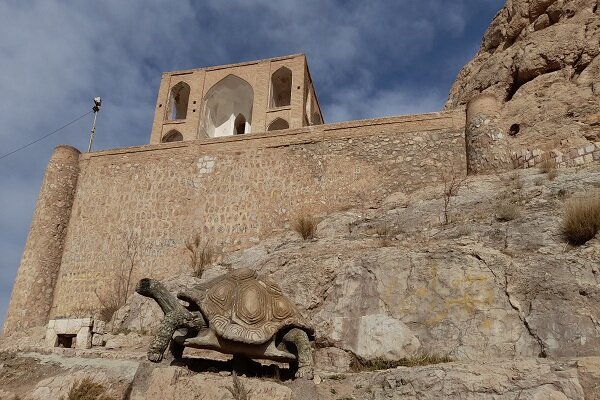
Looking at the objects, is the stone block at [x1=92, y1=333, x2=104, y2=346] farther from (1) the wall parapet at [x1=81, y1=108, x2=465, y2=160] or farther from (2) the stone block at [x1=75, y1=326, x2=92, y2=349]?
(1) the wall parapet at [x1=81, y1=108, x2=465, y2=160]

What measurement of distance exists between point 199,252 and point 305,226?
2828 millimetres

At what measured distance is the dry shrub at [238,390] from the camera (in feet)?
19.0

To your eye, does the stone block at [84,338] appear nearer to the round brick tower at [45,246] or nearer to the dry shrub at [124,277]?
the dry shrub at [124,277]

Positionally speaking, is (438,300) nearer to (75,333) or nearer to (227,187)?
(75,333)

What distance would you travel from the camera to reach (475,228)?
372 inches

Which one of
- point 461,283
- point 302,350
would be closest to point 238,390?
point 302,350

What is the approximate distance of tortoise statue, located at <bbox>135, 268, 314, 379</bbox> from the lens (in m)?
6.56

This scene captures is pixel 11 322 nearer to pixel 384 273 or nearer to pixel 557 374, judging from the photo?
pixel 384 273

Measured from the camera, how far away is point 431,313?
8102 mm

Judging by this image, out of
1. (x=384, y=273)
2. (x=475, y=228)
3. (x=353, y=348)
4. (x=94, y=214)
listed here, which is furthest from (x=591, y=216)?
(x=94, y=214)

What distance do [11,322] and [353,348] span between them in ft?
32.4

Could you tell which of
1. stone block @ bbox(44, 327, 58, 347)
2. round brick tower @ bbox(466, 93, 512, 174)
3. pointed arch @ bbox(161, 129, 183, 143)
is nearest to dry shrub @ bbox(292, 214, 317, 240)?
round brick tower @ bbox(466, 93, 512, 174)

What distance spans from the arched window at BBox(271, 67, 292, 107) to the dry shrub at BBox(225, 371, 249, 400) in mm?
17161

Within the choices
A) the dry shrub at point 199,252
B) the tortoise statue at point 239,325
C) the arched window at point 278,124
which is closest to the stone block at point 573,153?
the tortoise statue at point 239,325
